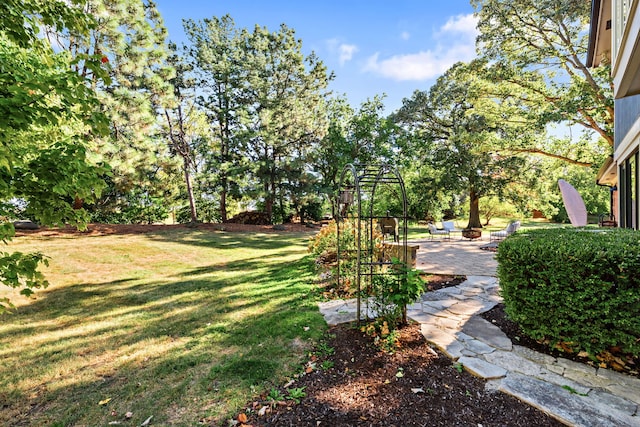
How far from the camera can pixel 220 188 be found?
54.2 feet

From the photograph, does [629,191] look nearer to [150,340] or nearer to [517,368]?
[517,368]

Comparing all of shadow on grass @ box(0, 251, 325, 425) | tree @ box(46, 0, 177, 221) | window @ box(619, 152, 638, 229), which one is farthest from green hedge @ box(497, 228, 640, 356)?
tree @ box(46, 0, 177, 221)

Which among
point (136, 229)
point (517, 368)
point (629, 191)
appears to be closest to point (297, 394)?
point (517, 368)

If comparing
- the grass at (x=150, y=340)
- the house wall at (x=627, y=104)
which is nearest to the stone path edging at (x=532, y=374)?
the grass at (x=150, y=340)

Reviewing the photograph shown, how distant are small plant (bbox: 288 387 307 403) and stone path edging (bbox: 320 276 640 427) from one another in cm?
138

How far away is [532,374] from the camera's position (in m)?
2.59

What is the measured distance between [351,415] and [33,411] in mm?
Result: 2630

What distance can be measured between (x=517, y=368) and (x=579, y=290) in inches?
35.5

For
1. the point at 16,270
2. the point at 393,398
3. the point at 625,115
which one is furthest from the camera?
the point at 625,115

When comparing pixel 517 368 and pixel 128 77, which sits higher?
pixel 128 77

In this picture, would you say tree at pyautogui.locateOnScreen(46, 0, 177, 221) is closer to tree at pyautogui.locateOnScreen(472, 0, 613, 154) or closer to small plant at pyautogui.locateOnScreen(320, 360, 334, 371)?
small plant at pyautogui.locateOnScreen(320, 360, 334, 371)

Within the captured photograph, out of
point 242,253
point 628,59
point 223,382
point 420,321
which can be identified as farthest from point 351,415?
point 242,253

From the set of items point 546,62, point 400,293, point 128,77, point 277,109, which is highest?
point 277,109

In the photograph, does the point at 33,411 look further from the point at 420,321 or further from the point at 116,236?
the point at 116,236
